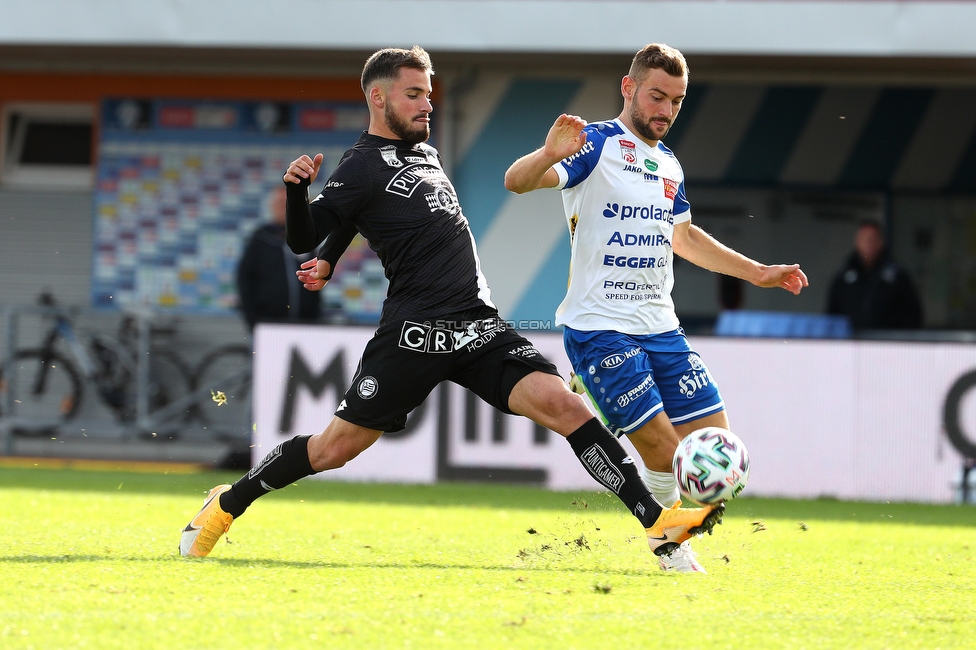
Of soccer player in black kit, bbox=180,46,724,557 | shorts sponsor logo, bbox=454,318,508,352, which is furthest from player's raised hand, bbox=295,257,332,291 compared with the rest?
shorts sponsor logo, bbox=454,318,508,352

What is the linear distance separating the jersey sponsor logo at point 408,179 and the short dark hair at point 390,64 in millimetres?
396

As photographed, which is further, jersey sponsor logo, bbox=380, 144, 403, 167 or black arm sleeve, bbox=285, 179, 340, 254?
jersey sponsor logo, bbox=380, 144, 403, 167

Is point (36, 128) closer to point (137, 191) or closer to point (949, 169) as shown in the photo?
point (137, 191)

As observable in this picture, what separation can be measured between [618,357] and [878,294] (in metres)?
7.10

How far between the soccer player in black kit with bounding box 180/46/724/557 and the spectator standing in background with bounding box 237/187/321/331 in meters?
5.88

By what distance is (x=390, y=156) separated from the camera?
5758 mm

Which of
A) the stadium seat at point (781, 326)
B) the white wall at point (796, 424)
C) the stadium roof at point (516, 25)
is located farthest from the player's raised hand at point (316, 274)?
the stadium roof at point (516, 25)

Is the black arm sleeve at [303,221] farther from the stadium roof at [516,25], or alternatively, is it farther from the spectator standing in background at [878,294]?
the spectator standing in background at [878,294]

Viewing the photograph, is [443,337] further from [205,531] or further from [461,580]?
[205,531]

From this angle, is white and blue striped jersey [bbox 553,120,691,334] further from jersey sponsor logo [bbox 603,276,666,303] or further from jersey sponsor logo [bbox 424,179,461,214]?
jersey sponsor logo [bbox 424,179,461,214]

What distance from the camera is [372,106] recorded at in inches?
229

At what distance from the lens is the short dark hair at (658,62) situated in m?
5.66

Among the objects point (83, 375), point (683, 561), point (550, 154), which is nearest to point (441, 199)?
point (550, 154)

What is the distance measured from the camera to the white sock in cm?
582
